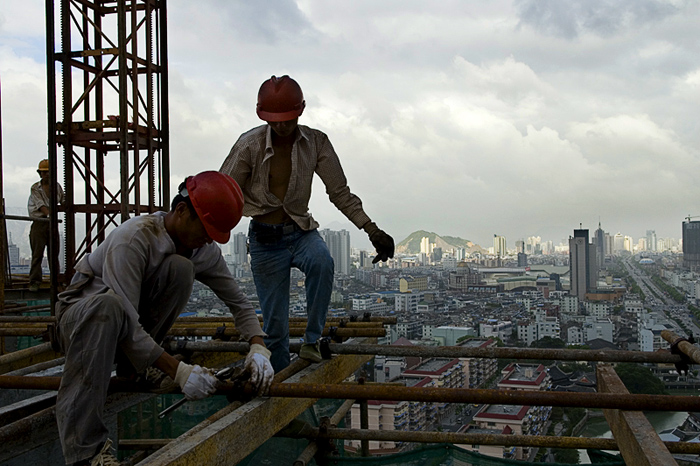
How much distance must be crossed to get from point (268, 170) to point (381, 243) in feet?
2.80

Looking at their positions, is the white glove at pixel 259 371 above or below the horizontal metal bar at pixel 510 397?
above

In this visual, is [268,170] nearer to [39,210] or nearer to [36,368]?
[36,368]

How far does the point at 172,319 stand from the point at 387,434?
188 cm

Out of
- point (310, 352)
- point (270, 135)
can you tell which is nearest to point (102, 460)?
point (310, 352)

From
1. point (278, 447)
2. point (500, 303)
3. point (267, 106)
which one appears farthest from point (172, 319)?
point (500, 303)

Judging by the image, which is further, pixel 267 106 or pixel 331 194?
pixel 331 194

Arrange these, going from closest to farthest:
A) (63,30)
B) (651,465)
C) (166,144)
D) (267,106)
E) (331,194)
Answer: (651,465) < (267,106) < (331,194) < (63,30) < (166,144)

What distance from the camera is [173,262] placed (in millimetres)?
2826

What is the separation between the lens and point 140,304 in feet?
9.66

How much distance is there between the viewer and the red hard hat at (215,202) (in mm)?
2775

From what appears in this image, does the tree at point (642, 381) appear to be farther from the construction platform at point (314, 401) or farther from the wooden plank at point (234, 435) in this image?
the wooden plank at point (234, 435)

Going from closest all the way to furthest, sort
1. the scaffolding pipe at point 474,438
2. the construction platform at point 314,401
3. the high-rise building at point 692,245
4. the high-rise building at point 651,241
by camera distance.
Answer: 1. the construction platform at point 314,401
2. the scaffolding pipe at point 474,438
3. the high-rise building at point 692,245
4. the high-rise building at point 651,241

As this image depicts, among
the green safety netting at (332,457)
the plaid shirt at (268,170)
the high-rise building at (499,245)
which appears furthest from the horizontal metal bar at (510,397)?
the high-rise building at (499,245)

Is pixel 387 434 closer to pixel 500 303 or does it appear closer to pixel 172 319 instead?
pixel 172 319
